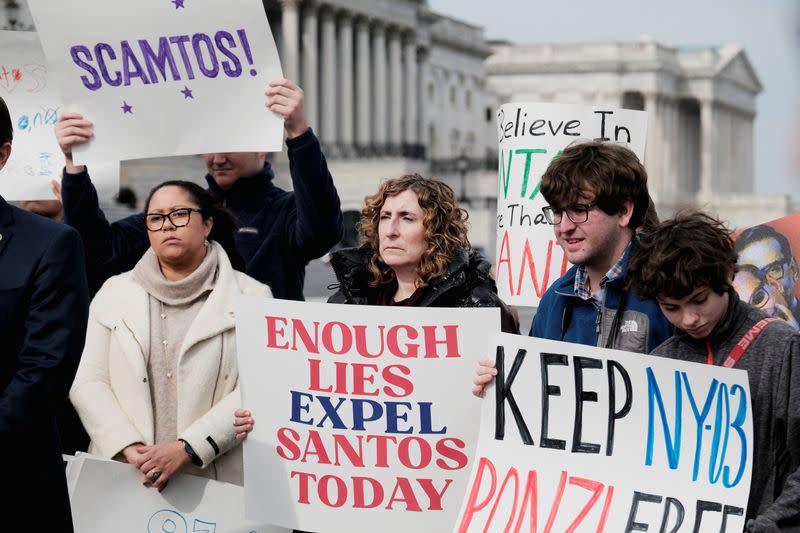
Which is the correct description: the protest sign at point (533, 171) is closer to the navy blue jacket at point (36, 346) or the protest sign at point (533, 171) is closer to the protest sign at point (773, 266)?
the protest sign at point (773, 266)

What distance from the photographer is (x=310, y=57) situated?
Answer: 73438 mm

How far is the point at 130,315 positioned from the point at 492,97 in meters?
108

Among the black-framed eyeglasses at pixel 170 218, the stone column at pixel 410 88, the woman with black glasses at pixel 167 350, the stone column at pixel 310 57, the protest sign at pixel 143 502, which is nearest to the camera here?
the protest sign at pixel 143 502

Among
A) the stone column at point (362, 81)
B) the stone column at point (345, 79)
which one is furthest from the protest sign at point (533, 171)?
the stone column at point (362, 81)

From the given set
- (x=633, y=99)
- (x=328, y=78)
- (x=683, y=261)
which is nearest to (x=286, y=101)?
(x=683, y=261)

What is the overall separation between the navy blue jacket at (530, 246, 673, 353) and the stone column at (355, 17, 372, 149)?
72.9 metres

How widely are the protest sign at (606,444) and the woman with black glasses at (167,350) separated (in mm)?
1360

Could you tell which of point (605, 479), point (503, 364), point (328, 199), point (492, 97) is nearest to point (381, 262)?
point (328, 199)

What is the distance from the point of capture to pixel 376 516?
5797mm

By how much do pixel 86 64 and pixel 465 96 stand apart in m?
96.4

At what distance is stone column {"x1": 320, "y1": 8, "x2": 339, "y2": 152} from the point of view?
246 feet

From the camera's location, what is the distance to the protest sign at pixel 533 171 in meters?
7.49

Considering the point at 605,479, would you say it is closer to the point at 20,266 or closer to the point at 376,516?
the point at 376,516

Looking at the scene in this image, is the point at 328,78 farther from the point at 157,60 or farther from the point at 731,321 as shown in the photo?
the point at 731,321
